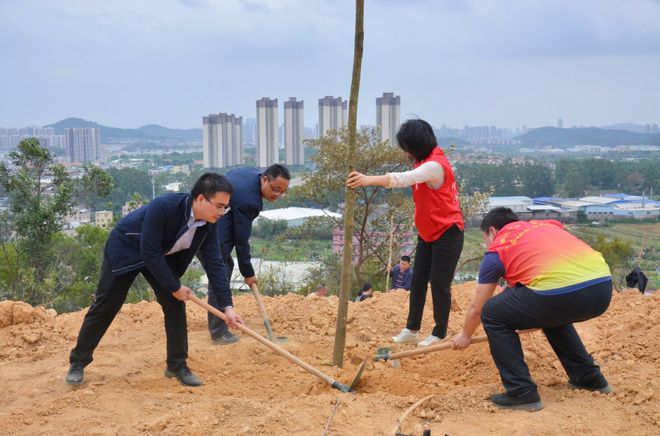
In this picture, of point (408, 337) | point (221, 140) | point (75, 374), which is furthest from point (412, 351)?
point (221, 140)

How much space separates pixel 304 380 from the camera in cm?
465

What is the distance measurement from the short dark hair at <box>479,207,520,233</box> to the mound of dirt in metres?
1.01

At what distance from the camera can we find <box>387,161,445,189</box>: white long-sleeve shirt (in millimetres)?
4352

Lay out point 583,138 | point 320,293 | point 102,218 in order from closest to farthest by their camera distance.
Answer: point 320,293 < point 102,218 < point 583,138

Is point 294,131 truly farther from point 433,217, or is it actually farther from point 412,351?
point 412,351

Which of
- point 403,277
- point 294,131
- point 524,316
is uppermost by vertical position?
point 294,131

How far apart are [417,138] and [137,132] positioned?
8987 centimetres

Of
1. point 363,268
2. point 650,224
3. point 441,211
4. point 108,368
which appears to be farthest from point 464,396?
point 650,224

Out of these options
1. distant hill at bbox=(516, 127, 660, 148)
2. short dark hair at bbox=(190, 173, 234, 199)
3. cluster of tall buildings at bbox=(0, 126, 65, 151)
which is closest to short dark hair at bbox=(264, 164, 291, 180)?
short dark hair at bbox=(190, 173, 234, 199)

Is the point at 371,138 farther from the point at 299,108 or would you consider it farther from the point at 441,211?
the point at 299,108

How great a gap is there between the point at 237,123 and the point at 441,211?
4341cm

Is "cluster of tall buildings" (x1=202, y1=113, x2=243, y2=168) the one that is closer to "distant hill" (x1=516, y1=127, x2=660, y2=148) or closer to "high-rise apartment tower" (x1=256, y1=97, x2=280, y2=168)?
"high-rise apartment tower" (x1=256, y1=97, x2=280, y2=168)

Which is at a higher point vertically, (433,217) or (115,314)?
(433,217)

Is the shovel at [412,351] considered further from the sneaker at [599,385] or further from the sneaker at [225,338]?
the sneaker at [225,338]
